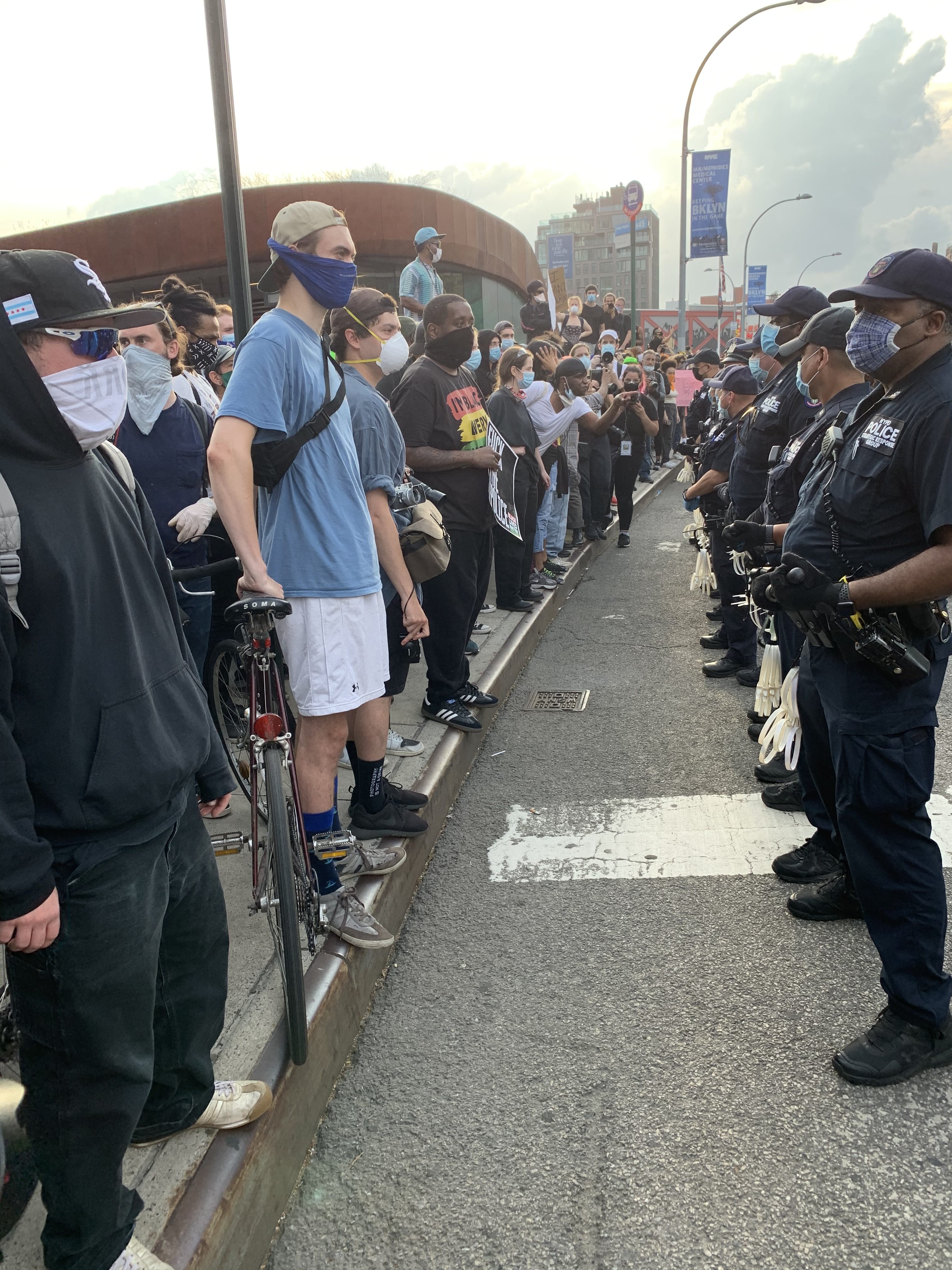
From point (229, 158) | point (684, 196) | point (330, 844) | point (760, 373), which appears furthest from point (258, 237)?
point (330, 844)

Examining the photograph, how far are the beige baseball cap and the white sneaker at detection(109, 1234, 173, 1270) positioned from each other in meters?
2.56

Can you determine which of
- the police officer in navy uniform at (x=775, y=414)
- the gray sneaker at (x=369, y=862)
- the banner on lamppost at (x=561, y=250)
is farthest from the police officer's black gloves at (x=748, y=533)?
the banner on lamppost at (x=561, y=250)

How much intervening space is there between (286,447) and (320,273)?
22.2 inches

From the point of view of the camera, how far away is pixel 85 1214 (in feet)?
5.78

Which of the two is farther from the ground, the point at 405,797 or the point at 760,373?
the point at 760,373

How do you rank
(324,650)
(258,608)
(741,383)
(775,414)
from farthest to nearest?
(741,383)
(775,414)
(324,650)
(258,608)

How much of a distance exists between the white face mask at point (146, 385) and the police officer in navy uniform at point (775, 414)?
301 centimetres

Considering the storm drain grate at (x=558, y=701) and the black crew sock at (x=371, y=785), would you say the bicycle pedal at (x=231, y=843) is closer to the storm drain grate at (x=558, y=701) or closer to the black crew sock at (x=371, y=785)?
the black crew sock at (x=371, y=785)

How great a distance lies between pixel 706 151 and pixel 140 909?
84.9 ft

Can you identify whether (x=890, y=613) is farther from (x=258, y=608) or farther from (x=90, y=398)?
(x=90, y=398)

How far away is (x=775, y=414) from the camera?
17.2 feet

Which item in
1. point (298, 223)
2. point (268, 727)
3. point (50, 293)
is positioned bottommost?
point (268, 727)

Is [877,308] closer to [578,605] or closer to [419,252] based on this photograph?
[578,605]

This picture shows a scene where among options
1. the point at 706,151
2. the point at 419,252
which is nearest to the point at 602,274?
the point at 706,151
